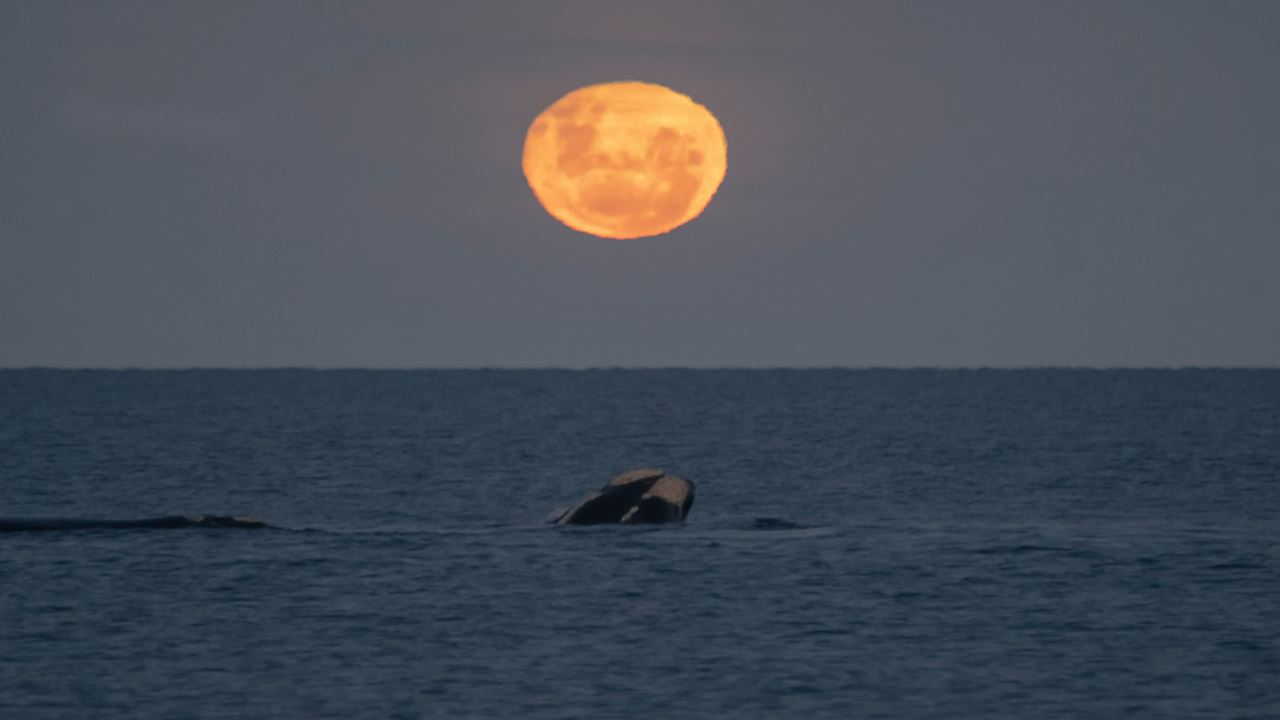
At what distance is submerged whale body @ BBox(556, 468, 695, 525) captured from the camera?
51.6m

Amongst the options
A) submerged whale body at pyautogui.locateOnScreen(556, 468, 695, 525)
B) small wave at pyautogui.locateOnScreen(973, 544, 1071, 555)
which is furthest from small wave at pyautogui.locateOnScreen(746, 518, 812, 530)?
small wave at pyautogui.locateOnScreen(973, 544, 1071, 555)

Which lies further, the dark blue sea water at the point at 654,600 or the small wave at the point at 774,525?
the small wave at the point at 774,525

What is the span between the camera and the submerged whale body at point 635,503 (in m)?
51.6

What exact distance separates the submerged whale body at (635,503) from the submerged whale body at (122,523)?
Answer: 8.91 m

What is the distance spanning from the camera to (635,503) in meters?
52.0

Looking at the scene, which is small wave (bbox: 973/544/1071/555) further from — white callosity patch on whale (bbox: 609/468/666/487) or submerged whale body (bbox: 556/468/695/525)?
white callosity patch on whale (bbox: 609/468/666/487)

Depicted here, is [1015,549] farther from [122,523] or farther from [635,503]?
[122,523]

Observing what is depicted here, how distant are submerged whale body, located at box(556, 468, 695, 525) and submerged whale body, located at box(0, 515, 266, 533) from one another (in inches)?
351

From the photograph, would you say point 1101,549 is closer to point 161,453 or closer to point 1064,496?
point 1064,496

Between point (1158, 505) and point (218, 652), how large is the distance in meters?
40.7

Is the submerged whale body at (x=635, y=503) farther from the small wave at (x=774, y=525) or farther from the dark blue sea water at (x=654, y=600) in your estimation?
the small wave at (x=774, y=525)

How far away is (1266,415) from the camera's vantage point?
517 ft

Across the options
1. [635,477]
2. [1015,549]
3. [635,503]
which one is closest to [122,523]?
[635,503]

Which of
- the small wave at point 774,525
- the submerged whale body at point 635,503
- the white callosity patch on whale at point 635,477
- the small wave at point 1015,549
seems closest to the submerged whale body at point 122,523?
the submerged whale body at point 635,503
